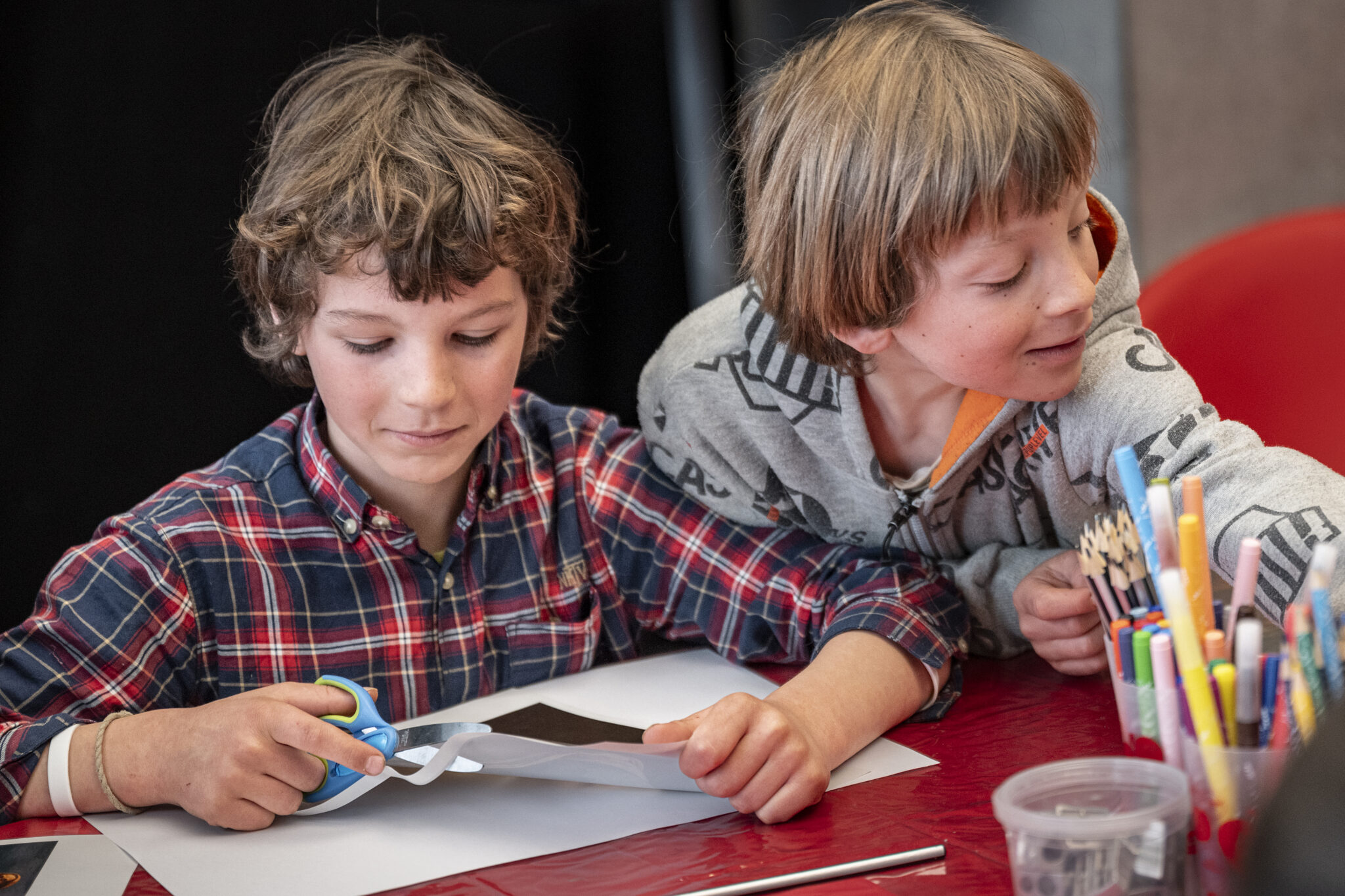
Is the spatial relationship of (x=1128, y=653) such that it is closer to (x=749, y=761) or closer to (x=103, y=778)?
(x=749, y=761)

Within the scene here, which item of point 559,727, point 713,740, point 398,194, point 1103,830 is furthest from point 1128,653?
point 398,194

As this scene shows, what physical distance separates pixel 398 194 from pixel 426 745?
0.39 metres

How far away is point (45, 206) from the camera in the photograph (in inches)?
46.4

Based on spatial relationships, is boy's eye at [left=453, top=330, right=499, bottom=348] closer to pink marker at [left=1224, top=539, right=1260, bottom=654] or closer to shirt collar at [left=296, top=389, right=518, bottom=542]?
shirt collar at [left=296, top=389, right=518, bottom=542]

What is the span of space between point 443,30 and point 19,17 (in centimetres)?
44

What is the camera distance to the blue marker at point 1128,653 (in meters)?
0.56

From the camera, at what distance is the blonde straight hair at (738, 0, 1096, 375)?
2.56 feet

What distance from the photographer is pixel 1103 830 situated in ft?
1.53

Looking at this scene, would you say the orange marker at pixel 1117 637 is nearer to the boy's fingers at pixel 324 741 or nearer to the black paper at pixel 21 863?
the boy's fingers at pixel 324 741

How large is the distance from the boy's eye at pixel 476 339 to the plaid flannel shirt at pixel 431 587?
15 cm

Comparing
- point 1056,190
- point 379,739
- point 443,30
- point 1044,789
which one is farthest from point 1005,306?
point 443,30

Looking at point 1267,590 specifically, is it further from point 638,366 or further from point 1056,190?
point 638,366

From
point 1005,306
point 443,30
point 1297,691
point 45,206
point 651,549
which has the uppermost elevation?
point 443,30

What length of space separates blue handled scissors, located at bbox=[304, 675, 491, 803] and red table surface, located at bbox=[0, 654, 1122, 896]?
0.10 metres
